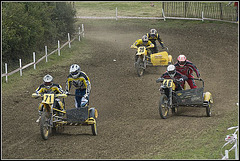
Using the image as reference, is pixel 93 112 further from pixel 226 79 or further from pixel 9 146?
pixel 226 79

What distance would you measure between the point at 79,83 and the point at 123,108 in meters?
3.58

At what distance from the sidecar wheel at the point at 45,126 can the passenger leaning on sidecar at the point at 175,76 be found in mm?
4819

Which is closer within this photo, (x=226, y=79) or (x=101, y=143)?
(x=101, y=143)

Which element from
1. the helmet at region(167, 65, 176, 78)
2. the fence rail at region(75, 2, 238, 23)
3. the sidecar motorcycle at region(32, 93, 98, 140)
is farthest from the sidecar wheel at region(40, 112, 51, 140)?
the fence rail at region(75, 2, 238, 23)

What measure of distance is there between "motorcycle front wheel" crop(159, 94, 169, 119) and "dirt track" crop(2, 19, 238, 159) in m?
0.26

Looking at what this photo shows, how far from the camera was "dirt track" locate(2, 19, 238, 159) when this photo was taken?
12.1 metres

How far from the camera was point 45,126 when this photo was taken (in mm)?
12938

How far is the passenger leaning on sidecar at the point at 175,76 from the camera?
15750 mm

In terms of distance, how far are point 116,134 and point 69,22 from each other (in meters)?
22.0

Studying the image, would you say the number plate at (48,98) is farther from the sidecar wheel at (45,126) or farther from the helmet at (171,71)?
the helmet at (171,71)

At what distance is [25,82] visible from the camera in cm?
2166

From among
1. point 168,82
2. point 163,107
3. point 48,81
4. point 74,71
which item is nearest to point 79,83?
point 74,71

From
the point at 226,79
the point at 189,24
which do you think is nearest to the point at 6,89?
the point at 226,79

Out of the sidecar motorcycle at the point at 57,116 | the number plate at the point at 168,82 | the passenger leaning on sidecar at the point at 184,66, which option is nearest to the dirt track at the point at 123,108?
the sidecar motorcycle at the point at 57,116
